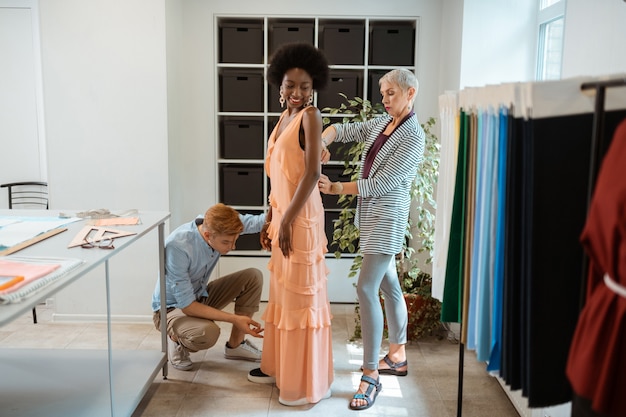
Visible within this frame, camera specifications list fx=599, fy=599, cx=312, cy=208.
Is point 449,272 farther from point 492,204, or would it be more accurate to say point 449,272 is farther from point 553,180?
point 553,180

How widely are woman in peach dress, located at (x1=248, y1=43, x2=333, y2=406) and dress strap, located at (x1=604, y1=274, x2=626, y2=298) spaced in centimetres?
149

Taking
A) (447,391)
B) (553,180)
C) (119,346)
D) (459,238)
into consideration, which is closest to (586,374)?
(553,180)

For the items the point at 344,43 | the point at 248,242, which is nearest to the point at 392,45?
the point at 344,43

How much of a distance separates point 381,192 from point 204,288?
102cm

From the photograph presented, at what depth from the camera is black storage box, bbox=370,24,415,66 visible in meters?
3.92

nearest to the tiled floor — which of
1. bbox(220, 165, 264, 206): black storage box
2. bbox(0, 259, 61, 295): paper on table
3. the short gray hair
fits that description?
A: bbox(220, 165, 264, 206): black storage box

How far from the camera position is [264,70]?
4.02 metres

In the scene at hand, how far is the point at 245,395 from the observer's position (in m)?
2.75

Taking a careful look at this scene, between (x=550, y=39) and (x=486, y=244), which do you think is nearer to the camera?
(x=486, y=244)

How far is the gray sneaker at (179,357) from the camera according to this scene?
3.01m

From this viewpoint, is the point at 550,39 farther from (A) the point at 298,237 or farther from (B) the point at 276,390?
(B) the point at 276,390

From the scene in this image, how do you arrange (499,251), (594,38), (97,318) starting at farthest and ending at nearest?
(97,318)
(594,38)
(499,251)

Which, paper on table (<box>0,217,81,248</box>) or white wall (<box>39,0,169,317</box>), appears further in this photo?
white wall (<box>39,0,169,317</box>)

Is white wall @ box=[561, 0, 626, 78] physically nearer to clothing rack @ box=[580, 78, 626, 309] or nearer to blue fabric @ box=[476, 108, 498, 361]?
blue fabric @ box=[476, 108, 498, 361]
